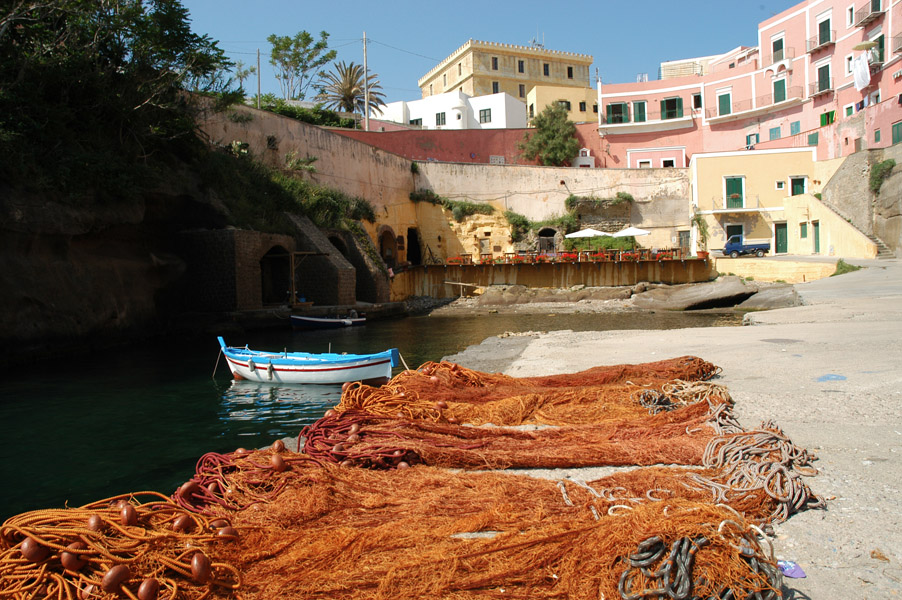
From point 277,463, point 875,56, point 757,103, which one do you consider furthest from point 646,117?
point 277,463

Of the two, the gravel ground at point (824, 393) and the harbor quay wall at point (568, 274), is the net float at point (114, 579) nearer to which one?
the gravel ground at point (824, 393)

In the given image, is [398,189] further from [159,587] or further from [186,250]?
[159,587]

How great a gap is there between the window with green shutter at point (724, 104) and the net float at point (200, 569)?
47.8 metres

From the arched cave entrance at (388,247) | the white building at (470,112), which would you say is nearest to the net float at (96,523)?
the arched cave entrance at (388,247)

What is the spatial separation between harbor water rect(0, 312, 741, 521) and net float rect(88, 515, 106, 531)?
389 centimetres

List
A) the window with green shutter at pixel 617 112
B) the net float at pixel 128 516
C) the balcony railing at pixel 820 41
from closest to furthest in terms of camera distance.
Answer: the net float at pixel 128 516
the balcony railing at pixel 820 41
the window with green shutter at pixel 617 112

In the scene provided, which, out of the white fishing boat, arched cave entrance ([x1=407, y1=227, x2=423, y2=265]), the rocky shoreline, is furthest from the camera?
arched cave entrance ([x1=407, y1=227, x2=423, y2=265])

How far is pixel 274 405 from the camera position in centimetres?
1161

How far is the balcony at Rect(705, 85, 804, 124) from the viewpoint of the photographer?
40031 mm

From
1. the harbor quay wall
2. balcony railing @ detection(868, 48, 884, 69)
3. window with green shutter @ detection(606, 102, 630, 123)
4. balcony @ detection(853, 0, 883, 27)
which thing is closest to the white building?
window with green shutter @ detection(606, 102, 630, 123)

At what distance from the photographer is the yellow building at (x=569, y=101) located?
52062mm

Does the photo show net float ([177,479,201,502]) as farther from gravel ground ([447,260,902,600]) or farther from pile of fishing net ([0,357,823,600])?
gravel ground ([447,260,902,600])

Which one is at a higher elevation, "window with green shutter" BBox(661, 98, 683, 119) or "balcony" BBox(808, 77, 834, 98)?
"window with green shutter" BBox(661, 98, 683, 119)

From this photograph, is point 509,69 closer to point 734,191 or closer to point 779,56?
point 779,56
